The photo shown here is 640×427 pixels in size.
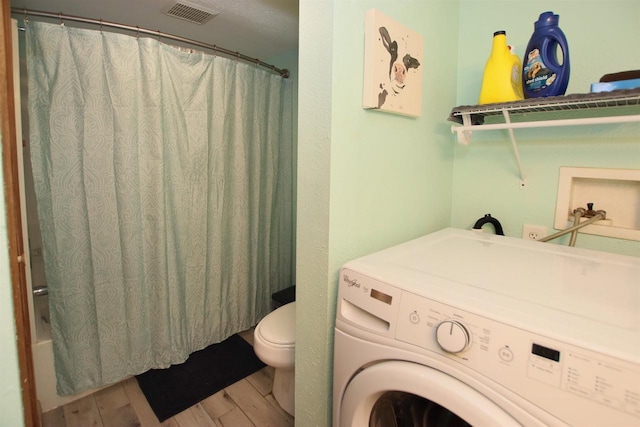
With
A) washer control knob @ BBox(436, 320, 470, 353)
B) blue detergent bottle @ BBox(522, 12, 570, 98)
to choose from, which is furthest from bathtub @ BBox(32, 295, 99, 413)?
blue detergent bottle @ BBox(522, 12, 570, 98)

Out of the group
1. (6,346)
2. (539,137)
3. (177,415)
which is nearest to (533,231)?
(539,137)

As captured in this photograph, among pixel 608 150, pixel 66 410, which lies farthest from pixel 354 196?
pixel 66 410

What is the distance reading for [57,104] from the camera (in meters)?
1.41

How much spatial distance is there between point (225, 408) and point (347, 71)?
5.51 feet

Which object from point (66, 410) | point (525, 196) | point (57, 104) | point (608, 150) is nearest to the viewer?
point (608, 150)

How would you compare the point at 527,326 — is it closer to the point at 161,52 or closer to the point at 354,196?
the point at 354,196

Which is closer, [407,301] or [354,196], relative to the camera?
[407,301]

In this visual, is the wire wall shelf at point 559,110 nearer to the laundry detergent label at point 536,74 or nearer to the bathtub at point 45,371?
the laundry detergent label at point 536,74

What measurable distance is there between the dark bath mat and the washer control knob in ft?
4.94

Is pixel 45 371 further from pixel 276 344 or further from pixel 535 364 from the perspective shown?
pixel 535 364

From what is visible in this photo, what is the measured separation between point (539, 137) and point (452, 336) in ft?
3.38

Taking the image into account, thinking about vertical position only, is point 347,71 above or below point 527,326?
above

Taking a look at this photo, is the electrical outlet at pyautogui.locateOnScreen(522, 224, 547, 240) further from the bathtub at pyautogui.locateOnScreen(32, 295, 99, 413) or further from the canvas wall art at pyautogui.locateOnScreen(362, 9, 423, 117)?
the bathtub at pyautogui.locateOnScreen(32, 295, 99, 413)

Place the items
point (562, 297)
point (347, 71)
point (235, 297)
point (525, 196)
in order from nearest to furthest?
1. point (562, 297)
2. point (347, 71)
3. point (525, 196)
4. point (235, 297)
